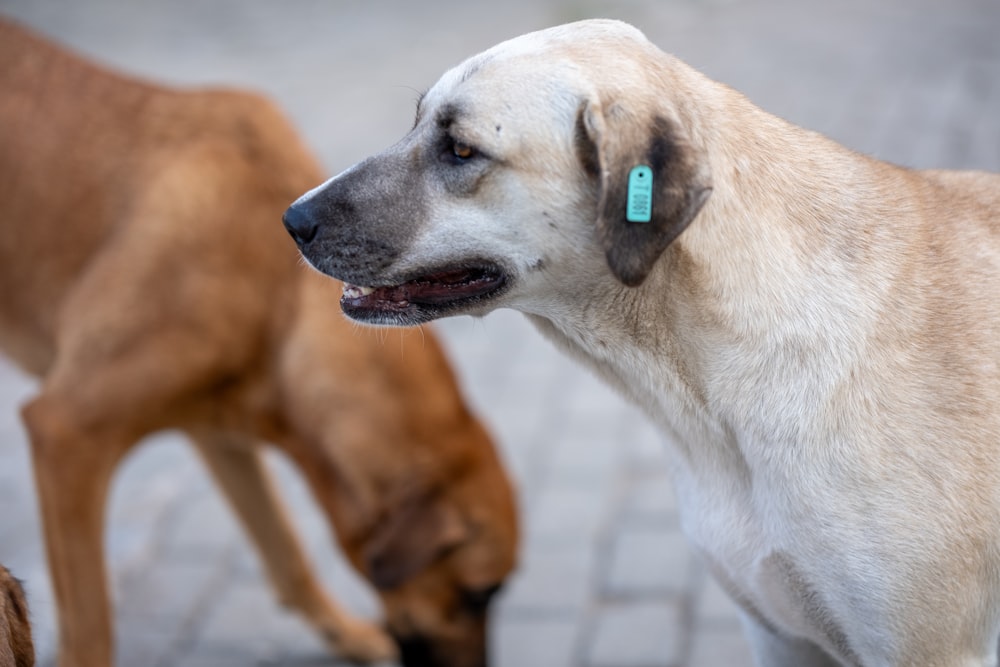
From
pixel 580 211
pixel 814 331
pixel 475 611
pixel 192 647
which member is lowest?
pixel 192 647

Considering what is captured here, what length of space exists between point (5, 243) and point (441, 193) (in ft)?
6.48

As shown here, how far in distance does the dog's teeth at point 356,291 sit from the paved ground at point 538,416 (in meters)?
1.82

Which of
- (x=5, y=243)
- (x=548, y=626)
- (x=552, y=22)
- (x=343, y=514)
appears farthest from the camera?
(x=552, y=22)

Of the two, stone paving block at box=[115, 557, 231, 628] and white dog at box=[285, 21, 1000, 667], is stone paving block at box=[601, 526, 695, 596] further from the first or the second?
white dog at box=[285, 21, 1000, 667]

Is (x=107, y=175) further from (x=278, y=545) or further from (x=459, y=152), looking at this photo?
(x=459, y=152)

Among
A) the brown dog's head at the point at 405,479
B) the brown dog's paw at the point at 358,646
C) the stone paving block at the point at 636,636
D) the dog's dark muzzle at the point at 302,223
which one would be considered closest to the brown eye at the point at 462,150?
the dog's dark muzzle at the point at 302,223

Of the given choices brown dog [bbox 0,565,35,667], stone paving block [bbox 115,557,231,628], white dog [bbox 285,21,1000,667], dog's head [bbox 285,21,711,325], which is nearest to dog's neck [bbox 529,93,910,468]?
white dog [bbox 285,21,1000,667]

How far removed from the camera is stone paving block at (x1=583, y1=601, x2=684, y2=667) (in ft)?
12.2

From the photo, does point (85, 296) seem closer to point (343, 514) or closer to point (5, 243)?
point (5, 243)

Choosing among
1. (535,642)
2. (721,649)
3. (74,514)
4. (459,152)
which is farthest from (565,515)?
(459,152)

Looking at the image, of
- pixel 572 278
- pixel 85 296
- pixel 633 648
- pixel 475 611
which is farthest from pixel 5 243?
pixel 633 648

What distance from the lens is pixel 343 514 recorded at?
3326 millimetres

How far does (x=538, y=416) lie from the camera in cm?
527

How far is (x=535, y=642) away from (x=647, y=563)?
56cm
